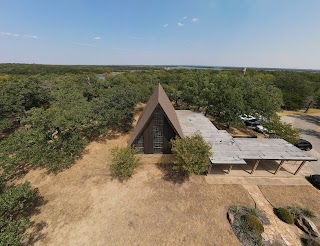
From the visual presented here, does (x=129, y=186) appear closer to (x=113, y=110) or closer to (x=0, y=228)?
(x=0, y=228)

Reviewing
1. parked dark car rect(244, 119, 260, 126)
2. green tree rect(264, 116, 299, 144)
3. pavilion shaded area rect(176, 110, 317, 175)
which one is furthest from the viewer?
parked dark car rect(244, 119, 260, 126)

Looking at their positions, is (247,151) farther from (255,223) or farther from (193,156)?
(255,223)

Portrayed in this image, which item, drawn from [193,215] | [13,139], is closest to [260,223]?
[193,215]

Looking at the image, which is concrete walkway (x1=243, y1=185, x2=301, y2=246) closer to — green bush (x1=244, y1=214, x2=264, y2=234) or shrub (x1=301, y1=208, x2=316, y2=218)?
green bush (x1=244, y1=214, x2=264, y2=234)

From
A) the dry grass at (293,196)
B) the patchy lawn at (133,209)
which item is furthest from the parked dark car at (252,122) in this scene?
the patchy lawn at (133,209)

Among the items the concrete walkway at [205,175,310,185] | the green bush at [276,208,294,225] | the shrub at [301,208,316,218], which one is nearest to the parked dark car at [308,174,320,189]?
the concrete walkway at [205,175,310,185]

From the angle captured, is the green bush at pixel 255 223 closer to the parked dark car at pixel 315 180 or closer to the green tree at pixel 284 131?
the parked dark car at pixel 315 180
